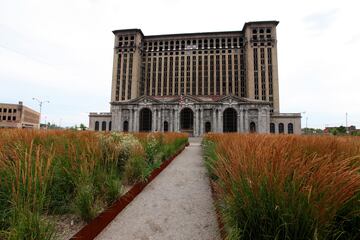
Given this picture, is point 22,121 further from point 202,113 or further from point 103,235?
point 103,235

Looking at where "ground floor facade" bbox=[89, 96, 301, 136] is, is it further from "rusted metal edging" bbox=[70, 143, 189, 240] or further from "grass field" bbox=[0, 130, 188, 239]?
"grass field" bbox=[0, 130, 188, 239]

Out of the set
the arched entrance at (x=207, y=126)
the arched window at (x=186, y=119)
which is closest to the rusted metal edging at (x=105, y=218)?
the arched entrance at (x=207, y=126)

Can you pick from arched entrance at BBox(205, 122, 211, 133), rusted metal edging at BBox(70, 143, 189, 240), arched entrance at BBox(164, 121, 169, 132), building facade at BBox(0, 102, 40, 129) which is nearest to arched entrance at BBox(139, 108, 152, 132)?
arched entrance at BBox(164, 121, 169, 132)

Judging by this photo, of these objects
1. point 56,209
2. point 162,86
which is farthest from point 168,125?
point 56,209

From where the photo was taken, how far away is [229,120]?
54.1 metres

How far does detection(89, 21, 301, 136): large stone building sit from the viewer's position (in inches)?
2103

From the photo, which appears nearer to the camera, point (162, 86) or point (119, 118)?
point (119, 118)

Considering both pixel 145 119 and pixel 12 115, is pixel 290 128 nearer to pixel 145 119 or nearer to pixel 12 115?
pixel 145 119

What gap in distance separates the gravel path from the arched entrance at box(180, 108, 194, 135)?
5063 centimetres

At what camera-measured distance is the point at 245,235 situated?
1942 millimetres

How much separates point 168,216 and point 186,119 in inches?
2107

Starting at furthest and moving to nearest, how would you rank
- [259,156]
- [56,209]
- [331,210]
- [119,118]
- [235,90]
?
[235,90] < [119,118] < [56,209] < [259,156] < [331,210]

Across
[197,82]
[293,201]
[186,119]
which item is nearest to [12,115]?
[186,119]

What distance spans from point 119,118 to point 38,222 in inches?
2299
